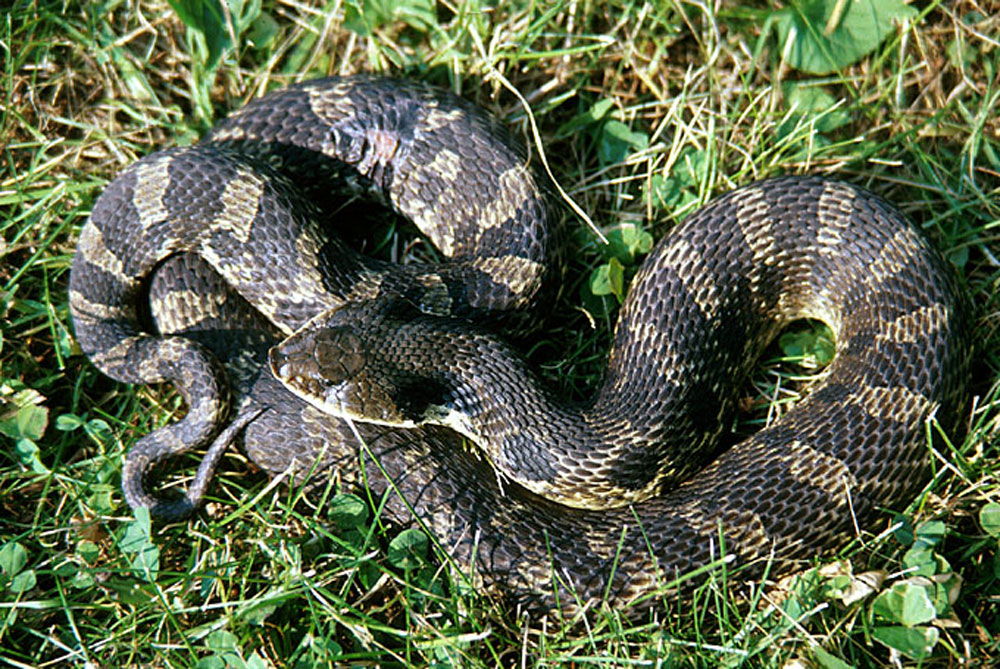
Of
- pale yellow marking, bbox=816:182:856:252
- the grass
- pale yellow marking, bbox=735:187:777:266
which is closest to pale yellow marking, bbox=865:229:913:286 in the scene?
pale yellow marking, bbox=816:182:856:252

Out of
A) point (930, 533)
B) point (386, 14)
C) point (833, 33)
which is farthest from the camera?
point (386, 14)

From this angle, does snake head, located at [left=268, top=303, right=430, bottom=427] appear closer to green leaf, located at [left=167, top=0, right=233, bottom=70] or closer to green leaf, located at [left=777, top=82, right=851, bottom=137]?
green leaf, located at [left=167, top=0, right=233, bottom=70]

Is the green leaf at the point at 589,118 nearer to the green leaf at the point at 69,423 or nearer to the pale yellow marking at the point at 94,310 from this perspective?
the pale yellow marking at the point at 94,310

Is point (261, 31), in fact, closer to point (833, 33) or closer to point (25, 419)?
point (25, 419)

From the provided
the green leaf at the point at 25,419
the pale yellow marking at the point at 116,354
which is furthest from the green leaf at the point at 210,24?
the green leaf at the point at 25,419

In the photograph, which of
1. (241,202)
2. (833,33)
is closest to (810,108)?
(833,33)

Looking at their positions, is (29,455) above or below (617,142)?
below
